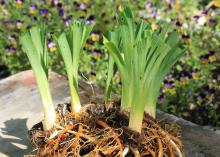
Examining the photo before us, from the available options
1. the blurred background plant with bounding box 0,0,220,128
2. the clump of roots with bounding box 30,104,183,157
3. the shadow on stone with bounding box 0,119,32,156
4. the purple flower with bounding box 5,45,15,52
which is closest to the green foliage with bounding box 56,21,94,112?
the clump of roots with bounding box 30,104,183,157

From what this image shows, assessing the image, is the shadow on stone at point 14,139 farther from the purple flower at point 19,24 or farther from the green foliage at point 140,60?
the purple flower at point 19,24

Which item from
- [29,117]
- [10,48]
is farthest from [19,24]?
[29,117]

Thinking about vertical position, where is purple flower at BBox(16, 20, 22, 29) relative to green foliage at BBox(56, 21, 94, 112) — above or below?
above

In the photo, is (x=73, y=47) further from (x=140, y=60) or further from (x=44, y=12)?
(x=44, y=12)

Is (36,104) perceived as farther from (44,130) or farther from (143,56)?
(143,56)

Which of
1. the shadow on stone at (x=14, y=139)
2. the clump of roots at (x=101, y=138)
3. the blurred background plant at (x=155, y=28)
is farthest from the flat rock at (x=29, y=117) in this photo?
the blurred background plant at (x=155, y=28)

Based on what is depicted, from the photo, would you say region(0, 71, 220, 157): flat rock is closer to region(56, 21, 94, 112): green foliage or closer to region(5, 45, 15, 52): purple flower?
region(56, 21, 94, 112): green foliage

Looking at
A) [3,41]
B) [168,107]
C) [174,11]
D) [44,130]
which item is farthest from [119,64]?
[174,11]
